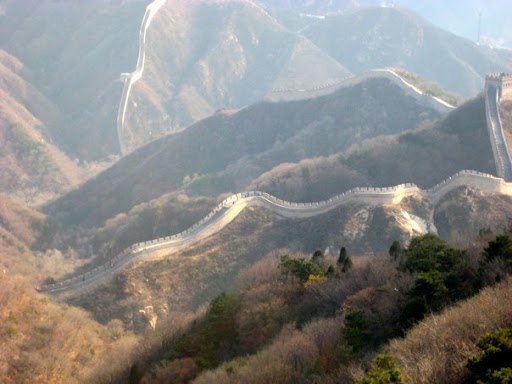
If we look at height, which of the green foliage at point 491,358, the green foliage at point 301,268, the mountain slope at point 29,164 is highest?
the mountain slope at point 29,164

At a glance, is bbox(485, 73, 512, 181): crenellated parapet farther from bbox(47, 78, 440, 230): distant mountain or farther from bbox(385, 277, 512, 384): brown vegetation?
bbox(385, 277, 512, 384): brown vegetation

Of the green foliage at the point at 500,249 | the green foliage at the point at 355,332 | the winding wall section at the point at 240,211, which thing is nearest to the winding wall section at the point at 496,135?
the winding wall section at the point at 240,211

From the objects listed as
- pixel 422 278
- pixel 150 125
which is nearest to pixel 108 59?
pixel 150 125

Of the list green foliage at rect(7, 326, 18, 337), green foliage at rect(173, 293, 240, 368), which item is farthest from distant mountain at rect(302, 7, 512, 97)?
green foliage at rect(7, 326, 18, 337)

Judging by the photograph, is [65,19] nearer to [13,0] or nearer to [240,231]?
[13,0]

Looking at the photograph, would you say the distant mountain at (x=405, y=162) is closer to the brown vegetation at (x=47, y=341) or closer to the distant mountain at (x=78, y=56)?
the brown vegetation at (x=47, y=341)

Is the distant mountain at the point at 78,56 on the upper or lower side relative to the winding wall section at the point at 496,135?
upper
